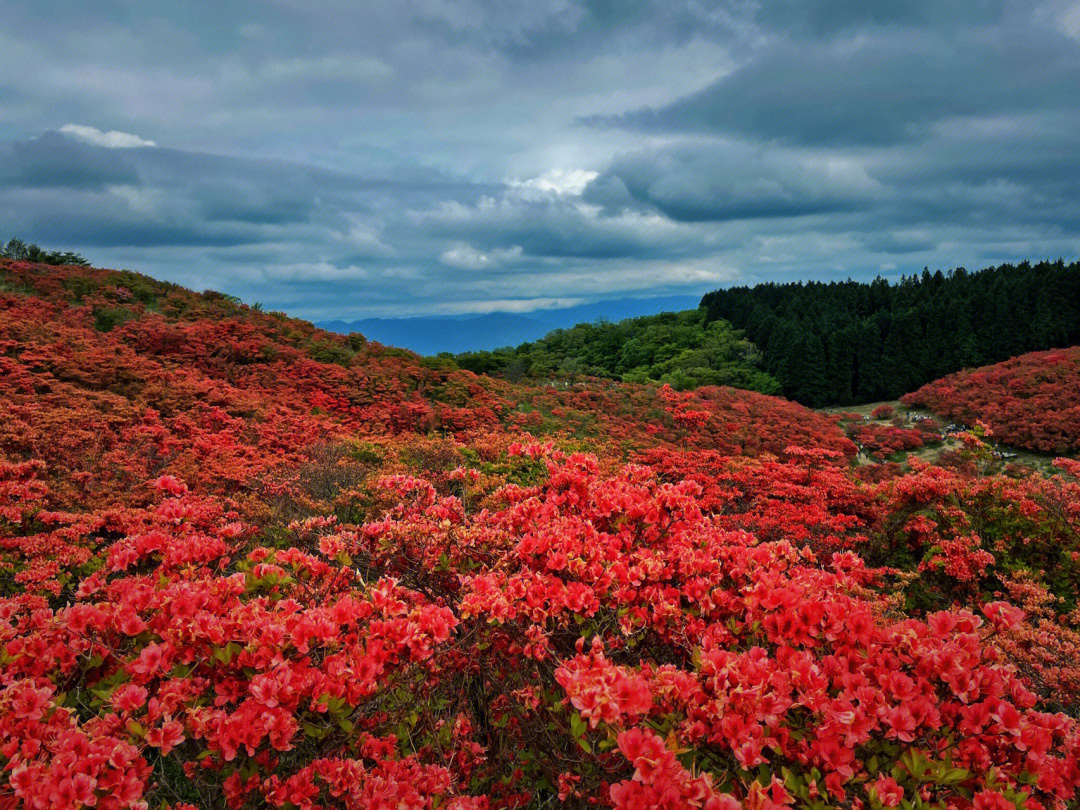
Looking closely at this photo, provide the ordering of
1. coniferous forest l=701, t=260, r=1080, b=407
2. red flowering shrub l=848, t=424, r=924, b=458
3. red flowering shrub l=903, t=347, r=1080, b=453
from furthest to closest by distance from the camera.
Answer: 1. coniferous forest l=701, t=260, r=1080, b=407
2. red flowering shrub l=848, t=424, r=924, b=458
3. red flowering shrub l=903, t=347, r=1080, b=453

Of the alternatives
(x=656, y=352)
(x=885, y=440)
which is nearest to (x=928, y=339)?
(x=656, y=352)

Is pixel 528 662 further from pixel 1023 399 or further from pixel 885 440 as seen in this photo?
pixel 1023 399

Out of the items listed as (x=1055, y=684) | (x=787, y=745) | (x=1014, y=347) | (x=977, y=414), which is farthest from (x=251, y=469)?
(x=1014, y=347)

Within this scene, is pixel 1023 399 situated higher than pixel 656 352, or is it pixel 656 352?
pixel 656 352

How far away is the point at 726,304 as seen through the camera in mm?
56531

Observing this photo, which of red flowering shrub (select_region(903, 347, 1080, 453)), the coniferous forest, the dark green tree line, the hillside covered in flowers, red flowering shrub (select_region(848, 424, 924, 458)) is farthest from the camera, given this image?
the dark green tree line

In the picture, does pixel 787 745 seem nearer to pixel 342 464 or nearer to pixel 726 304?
pixel 342 464

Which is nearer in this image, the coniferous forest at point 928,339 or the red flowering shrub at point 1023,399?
the red flowering shrub at point 1023,399

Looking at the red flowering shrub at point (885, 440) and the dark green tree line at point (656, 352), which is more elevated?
the dark green tree line at point (656, 352)

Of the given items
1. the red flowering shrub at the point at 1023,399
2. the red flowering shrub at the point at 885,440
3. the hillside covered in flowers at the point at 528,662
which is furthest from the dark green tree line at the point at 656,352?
the hillside covered in flowers at the point at 528,662

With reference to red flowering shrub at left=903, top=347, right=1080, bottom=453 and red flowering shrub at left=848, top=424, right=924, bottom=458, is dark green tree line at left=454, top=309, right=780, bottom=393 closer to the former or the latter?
red flowering shrub at left=848, top=424, right=924, bottom=458

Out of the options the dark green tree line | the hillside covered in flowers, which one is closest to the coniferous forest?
the dark green tree line

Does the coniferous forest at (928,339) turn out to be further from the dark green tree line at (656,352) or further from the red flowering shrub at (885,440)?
the red flowering shrub at (885,440)

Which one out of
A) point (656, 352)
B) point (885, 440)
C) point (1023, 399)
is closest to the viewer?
point (885, 440)
